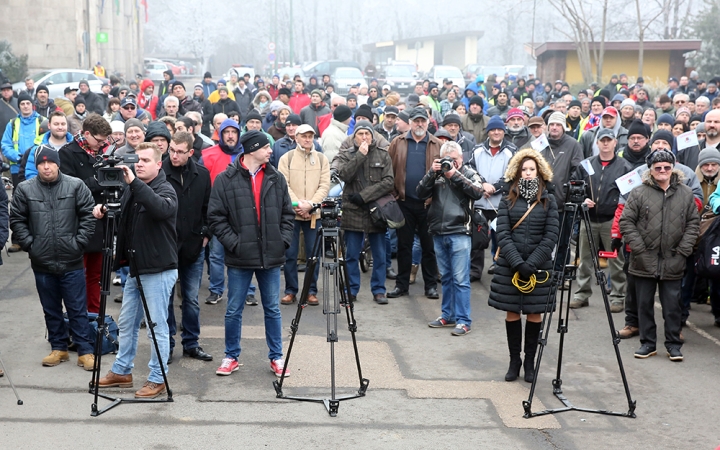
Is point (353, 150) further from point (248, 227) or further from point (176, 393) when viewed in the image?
point (176, 393)

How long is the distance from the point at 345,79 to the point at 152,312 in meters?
32.9

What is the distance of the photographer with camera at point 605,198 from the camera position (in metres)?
10.0

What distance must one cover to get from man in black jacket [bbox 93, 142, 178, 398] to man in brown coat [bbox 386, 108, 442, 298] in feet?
12.3

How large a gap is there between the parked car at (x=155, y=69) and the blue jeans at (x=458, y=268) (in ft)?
159

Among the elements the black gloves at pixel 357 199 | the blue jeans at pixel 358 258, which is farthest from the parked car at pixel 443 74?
the black gloves at pixel 357 199

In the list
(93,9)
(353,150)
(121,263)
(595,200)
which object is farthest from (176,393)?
(93,9)

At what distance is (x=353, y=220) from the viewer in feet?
33.0

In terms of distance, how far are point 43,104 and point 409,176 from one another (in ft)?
30.8

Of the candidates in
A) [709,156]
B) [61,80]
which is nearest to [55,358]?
[709,156]

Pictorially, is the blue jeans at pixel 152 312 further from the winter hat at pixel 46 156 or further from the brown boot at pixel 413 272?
the brown boot at pixel 413 272

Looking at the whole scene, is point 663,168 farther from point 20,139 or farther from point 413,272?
point 20,139

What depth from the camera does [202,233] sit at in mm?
8070

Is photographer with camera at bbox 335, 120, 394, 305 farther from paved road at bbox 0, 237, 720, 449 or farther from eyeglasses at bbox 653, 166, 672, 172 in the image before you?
eyeglasses at bbox 653, 166, 672, 172

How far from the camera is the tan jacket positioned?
9875mm
